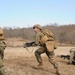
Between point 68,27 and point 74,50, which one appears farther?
point 68,27

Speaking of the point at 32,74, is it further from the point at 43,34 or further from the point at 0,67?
the point at 0,67

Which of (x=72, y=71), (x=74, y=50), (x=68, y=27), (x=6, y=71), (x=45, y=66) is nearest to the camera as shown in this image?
(x=6, y=71)

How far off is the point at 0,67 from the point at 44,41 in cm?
314

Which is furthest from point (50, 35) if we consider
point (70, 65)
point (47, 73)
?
point (70, 65)

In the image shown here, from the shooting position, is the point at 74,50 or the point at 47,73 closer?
the point at 47,73

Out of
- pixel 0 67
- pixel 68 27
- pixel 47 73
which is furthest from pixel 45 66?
pixel 68 27

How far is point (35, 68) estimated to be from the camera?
489 inches

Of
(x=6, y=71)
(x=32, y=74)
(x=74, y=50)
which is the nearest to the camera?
(x=6, y=71)

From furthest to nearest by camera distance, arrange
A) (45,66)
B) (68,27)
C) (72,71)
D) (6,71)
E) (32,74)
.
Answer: (68,27) → (45,66) → (72,71) → (32,74) → (6,71)

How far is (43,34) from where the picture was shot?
1167 centimetres

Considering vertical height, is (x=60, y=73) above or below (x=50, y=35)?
below

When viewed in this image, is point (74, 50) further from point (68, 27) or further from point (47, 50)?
point (68, 27)

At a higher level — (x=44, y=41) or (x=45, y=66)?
(x=44, y=41)

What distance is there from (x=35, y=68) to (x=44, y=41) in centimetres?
144
